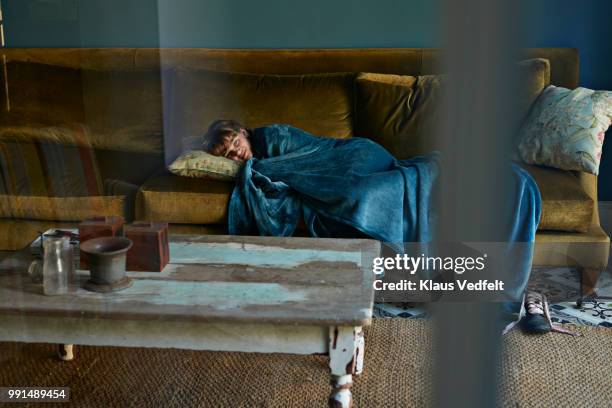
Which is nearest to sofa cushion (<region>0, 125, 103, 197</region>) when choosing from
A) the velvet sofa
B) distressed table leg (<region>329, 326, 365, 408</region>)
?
the velvet sofa

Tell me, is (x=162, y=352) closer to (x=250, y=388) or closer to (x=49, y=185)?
(x=250, y=388)

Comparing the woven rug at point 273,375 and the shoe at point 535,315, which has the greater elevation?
the shoe at point 535,315

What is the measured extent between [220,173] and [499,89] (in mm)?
1078

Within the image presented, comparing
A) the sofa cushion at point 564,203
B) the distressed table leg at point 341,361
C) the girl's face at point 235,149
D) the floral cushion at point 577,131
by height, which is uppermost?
the floral cushion at point 577,131

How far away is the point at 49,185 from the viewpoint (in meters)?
0.95

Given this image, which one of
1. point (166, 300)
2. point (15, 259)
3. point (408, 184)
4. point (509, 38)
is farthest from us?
point (408, 184)

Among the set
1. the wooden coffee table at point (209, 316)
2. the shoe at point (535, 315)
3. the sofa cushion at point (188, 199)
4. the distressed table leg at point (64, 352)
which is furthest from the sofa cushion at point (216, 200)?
the wooden coffee table at point (209, 316)

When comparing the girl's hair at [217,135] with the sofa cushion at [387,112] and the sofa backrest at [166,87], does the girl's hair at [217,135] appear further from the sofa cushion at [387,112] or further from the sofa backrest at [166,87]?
the sofa cushion at [387,112]

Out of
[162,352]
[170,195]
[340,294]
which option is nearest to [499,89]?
[340,294]

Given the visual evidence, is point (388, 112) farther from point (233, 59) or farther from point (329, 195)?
point (233, 59)

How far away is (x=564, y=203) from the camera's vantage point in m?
1.10

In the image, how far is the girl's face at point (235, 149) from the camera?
1193 millimetres

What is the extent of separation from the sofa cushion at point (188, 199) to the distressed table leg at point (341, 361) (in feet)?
1.58

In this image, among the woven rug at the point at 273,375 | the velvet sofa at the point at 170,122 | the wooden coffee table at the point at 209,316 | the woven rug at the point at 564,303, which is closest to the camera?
the wooden coffee table at the point at 209,316
